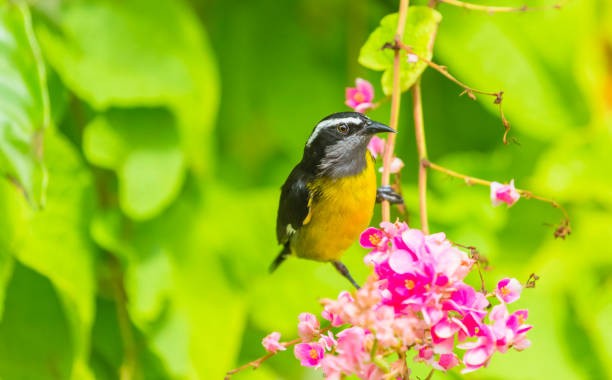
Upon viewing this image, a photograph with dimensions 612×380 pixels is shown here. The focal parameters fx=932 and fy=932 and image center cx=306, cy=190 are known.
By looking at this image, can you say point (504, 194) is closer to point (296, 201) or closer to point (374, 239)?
point (374, 239)

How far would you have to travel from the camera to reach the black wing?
2.65 ft

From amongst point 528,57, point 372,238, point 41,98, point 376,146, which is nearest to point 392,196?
point 376,146

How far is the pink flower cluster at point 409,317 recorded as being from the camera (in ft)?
1.58

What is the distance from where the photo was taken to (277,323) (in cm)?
133

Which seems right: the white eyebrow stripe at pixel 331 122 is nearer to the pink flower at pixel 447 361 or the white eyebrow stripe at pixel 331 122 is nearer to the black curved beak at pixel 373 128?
the black curved beak at pixel 373 128

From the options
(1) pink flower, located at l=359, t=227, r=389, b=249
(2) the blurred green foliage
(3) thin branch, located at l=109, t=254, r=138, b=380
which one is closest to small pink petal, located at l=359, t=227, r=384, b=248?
(1) pink flower, located at l=359, t=227, r=389, b=249

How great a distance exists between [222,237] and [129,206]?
203 millimetres

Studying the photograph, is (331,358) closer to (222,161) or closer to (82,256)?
(82,256)

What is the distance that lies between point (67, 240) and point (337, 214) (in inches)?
21.6

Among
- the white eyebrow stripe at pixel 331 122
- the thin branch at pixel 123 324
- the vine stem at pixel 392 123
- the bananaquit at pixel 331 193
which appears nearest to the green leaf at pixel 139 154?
the thin branch at pixel 123 324

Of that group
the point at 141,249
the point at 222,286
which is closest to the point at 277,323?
the point at 222,286

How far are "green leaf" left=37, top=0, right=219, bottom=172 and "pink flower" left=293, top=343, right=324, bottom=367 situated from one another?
27.8 inches

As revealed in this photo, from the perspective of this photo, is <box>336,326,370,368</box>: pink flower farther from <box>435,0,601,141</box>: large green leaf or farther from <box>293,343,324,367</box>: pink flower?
<box>435,0,601,141</box>: large green leaf

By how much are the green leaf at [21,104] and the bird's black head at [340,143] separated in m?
0.26
